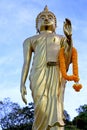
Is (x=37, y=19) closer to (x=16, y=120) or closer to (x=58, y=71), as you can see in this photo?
(x=58, y=71)

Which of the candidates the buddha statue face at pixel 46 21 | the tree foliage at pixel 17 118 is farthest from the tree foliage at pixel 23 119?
the buddha statue face at pixel 46 21

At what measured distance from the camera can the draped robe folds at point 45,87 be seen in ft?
22.9

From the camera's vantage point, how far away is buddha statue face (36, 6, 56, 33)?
7895 mm

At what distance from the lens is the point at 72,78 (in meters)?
7.13

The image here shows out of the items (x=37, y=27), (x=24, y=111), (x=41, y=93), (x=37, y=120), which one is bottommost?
(x=37, y=120)

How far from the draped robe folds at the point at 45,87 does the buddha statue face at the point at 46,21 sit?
19cm

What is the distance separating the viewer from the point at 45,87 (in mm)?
7246

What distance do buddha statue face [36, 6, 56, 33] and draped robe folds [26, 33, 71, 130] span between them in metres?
0.19

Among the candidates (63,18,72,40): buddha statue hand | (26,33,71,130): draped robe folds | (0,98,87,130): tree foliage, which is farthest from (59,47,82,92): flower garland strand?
(0,98,87,130): tree foliage

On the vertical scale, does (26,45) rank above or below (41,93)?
above

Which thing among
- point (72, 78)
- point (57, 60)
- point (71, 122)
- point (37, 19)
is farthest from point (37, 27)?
point (71, 122)

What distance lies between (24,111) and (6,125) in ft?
8.95

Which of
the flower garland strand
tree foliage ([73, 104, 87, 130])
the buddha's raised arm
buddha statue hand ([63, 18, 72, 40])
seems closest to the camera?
buddha statue hand ([63, 18, 72, 40])

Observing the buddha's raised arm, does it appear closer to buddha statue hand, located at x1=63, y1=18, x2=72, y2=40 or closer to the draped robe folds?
the draped robe folds
